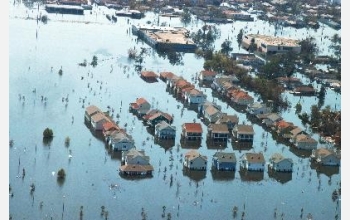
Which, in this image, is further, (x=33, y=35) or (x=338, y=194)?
(x=33, y=35)

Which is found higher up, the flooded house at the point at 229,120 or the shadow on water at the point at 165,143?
the flooded house at the point at 229,120

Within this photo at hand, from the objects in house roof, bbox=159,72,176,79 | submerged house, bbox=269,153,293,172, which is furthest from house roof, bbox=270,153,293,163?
house roof, bbox=159,72,176,79

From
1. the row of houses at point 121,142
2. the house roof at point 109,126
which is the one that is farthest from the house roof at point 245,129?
the house roof at point 109,126

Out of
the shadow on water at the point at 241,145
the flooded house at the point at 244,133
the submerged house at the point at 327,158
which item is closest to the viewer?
the submerged house at the point at 327,158

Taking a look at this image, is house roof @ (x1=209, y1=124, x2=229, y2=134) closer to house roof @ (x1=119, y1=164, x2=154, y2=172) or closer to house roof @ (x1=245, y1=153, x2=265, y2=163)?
house roof @ (x1=245, y1=153, x2=265, y2=163)

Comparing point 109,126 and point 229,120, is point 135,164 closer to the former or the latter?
point 109,126

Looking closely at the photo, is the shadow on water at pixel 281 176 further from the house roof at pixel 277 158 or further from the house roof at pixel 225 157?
the house roof at pixel 225 157
